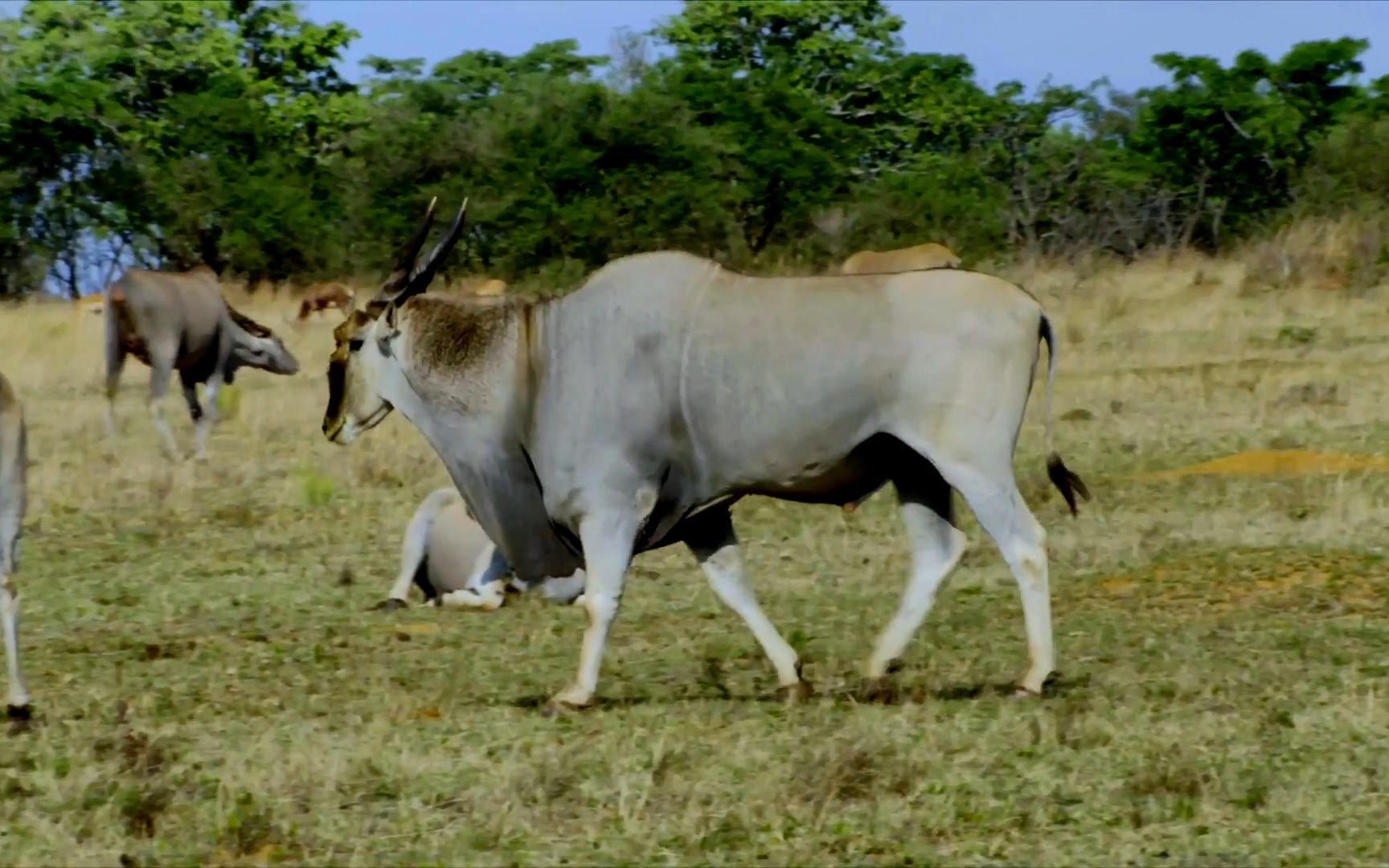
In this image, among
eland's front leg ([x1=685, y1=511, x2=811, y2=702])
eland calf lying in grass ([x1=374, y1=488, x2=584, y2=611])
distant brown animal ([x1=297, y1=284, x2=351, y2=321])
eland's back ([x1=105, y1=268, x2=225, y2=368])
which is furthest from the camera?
A: distant brown animal ([x1=297, y1=284, x2=351, y2=321])

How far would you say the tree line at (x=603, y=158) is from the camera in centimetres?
3047

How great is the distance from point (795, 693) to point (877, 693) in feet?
0.75

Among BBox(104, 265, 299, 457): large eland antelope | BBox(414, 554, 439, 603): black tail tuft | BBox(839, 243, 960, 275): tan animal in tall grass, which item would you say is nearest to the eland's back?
BBox(104, 265, 299, 457): large eland antelope

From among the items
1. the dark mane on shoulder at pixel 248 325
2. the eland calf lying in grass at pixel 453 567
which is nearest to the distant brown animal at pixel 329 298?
the dark mane on shoulder at pixel 248 325

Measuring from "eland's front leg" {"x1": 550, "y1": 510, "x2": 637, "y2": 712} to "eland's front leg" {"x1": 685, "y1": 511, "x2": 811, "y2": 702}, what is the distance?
1.03 ft

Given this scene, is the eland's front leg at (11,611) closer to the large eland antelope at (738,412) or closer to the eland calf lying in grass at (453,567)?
the large eland antelope at (738,412)

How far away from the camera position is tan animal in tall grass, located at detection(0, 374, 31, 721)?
21.5ft

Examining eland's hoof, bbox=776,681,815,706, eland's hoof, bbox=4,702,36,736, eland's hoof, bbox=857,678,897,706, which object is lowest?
eland's hoof, bbox=4,702,36,736

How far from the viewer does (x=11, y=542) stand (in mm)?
6594

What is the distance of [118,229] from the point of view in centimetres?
3681

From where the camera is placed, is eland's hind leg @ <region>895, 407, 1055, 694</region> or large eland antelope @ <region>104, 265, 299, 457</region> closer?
eland's hind leg @ <region>895, 407, 1055, 694</region>

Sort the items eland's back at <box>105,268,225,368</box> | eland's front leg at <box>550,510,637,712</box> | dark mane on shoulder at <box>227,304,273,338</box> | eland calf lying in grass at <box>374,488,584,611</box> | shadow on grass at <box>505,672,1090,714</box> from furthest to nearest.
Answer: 1. dark mane on shoulder at <box>227,304,273,338</box>
2. eland's back at <box>105,268,225,368</box>
3. eland calf lying in grass at <box>374,488,584,611</box>
4. shadow on grass at <box>505,672,1090,714</box>
5. eland's front leg at <box>550,510,637,712</box>

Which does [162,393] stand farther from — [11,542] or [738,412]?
[738,412]

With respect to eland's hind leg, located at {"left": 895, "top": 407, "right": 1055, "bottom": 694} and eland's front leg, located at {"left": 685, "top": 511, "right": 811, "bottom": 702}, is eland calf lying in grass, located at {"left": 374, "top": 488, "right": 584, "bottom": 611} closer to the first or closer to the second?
eland's front leg, located at {"left": 685, "top": 511, "right": 811, "bottom": 702}
